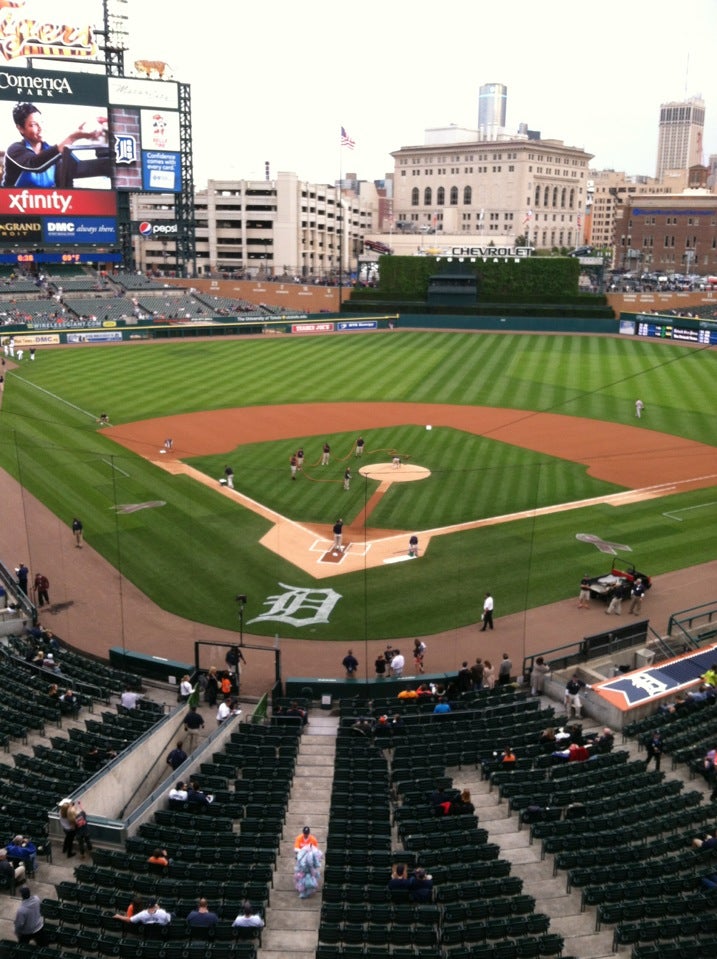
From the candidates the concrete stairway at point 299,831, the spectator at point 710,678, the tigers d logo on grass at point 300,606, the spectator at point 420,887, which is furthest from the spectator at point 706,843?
the tigers d logo on grass at point 300,606

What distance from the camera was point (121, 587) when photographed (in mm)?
25984

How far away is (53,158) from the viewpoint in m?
83.9

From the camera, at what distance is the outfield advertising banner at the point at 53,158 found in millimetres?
81500

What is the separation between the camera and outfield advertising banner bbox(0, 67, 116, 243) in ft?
267

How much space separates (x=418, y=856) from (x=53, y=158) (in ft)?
279

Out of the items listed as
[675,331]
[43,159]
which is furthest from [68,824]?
[43,159]

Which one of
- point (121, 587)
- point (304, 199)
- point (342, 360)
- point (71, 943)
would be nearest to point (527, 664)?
point (121, 587)

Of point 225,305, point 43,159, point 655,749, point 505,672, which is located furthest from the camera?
point 225,305

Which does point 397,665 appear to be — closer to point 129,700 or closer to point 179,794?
point 129,700

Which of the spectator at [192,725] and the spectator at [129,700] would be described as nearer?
the spectator at [192,725]

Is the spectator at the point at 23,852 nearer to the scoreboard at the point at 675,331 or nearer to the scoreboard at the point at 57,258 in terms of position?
the scoreboard at the point at 675,331

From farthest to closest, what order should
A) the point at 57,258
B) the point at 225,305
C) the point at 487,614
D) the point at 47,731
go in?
the point at 225,305
the point at 57,258
the point at 487,614
the point at 47,731

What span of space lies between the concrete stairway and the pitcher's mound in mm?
17966

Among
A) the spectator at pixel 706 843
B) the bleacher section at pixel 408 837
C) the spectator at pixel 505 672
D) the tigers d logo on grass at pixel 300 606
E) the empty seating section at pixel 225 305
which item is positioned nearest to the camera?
the bleacher section at pixel 408 837
